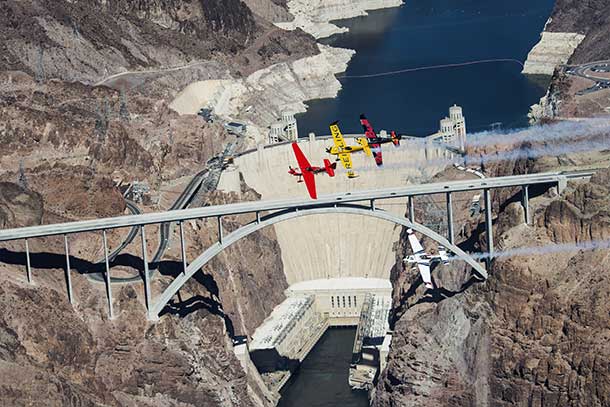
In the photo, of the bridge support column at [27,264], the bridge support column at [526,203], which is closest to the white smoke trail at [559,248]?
the bridge support column at [526,203]

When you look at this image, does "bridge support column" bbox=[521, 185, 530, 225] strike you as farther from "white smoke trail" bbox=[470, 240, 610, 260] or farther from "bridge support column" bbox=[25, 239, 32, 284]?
"bridge support column" bbox=[25, 239, 32, 284]

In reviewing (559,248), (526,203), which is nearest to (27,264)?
(526,203)

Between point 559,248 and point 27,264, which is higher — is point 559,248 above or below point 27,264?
below

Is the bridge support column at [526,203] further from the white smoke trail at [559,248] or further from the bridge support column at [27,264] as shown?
the bridge support column at [27,264]

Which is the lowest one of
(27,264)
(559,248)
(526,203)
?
(559,248)

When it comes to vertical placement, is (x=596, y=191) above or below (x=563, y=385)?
above

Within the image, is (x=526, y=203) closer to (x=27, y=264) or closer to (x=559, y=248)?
(x=559, y=248)

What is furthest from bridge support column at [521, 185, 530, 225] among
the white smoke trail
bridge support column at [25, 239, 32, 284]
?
bridge support column at [25, 239, 32, 284]

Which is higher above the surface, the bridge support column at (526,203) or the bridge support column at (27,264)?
the bridge support column at (526,203)

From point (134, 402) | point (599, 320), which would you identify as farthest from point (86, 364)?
point (599, 320)

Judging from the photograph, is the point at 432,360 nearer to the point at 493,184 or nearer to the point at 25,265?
the point at 493,184

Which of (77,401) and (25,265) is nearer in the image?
(77,401)
